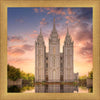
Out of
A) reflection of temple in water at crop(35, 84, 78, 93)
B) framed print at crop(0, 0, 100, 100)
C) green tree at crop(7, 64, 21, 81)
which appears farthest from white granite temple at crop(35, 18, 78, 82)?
green tree at crop(7, 64, 21, 81)

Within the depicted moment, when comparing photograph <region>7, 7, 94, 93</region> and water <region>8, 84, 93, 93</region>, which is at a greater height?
photograph <region>7, 7, 94, 93</region>

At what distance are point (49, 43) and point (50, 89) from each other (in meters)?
1.40

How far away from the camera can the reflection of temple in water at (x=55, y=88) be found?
164 inches

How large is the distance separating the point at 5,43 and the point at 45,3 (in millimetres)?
1635

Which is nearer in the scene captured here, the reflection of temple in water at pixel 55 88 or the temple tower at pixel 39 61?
the reflection of temple in water at pixel 55 88

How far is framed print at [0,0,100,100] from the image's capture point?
4094 millimetres

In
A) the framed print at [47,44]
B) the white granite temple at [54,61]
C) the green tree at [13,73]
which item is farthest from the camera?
the white granite temple at [54,61]

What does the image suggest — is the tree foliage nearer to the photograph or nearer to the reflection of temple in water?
the photograph

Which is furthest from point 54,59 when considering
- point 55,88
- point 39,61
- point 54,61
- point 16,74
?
point 16,74

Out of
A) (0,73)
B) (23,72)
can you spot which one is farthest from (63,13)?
(0,73)

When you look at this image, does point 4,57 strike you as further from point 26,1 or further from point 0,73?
point 26,1

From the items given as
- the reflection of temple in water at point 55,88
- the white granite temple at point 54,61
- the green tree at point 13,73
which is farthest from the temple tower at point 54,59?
the green tree at point 13,73

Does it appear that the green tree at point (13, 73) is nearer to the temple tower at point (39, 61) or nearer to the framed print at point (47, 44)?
the framed print at point (47, 44)

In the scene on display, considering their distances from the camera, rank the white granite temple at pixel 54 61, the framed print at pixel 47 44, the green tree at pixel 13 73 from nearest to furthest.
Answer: the framed print at pixel 47 44, the green tree at pixel 13 73, the white granite temple at pixel 54 61
